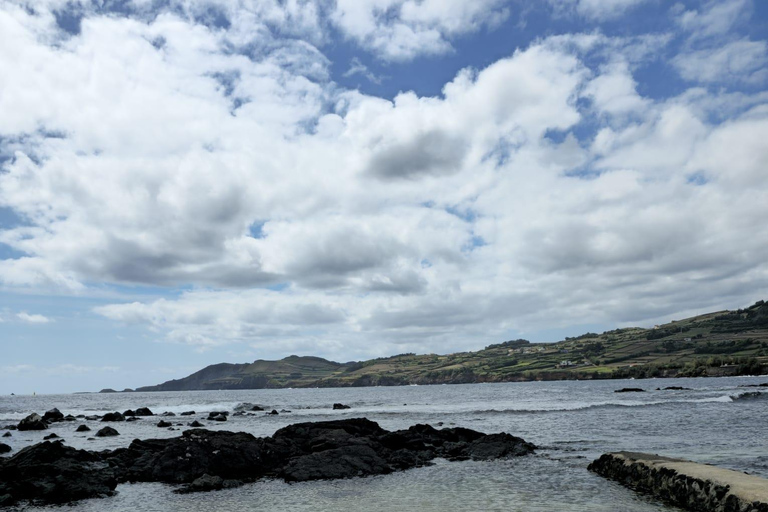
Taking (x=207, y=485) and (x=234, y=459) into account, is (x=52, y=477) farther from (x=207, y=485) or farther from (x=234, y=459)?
(x=234, y=459)

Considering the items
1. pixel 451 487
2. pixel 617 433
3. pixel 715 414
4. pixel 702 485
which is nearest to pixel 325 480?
pixel 451 487

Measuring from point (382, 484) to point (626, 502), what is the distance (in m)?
10.5

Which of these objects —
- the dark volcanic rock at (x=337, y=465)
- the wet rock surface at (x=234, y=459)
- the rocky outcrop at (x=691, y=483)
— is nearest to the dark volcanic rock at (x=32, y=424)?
the wet rock surface at (x=234, y=459)

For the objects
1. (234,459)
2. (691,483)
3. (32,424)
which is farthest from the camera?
(32,424)

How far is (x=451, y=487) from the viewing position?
23328 millimetres

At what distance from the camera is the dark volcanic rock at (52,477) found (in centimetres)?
2266

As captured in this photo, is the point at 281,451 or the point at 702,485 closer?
the point at 702,485

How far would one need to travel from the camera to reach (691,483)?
18.1 metres

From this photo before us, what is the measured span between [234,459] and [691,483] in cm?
2108

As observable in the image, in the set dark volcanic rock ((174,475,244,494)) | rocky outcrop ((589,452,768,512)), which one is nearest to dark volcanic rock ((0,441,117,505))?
dark volcanic rock ((174,475,244,494))

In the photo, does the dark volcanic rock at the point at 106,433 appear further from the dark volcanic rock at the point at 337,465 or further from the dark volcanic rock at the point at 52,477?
the dark volcanic rock at the point at 337,465

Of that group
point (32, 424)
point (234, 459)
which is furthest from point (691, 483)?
point (32, 424)

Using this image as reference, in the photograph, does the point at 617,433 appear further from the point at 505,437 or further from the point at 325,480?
the point at 325,480

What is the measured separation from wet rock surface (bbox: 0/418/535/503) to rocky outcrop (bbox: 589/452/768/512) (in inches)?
423
